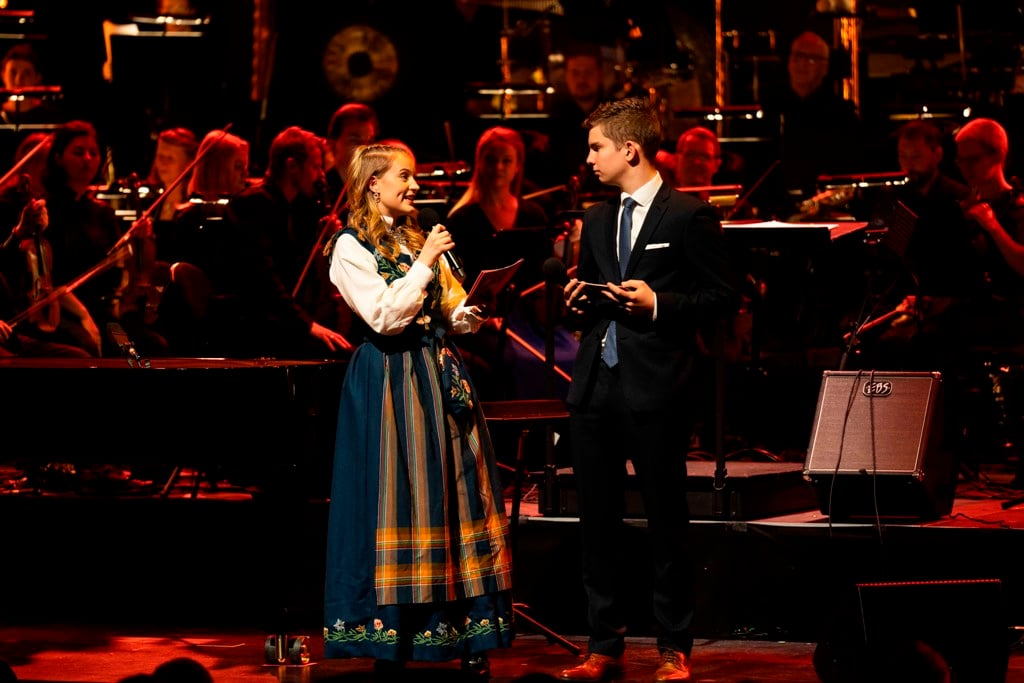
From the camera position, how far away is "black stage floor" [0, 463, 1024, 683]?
493 centimetres

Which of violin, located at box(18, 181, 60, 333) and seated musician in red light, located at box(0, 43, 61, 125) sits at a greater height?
seated musician in red light, located at box(0, 43, 61, 125)

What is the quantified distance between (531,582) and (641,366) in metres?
1.36

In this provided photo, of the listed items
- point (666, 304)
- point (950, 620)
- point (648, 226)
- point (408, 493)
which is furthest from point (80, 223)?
point (950, 620)

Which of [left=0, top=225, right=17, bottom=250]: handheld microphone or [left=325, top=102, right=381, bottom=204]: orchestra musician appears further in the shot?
[left=325, top=102, right=381, bottom=204]: orchestra musician

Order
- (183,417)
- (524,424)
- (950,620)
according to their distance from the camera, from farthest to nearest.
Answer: (183,417) < (524,424) < (950,620)

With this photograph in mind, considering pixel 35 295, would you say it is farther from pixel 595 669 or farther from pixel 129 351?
pixel 595 669

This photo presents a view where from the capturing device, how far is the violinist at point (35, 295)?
22.3 feet

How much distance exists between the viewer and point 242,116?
454 inches

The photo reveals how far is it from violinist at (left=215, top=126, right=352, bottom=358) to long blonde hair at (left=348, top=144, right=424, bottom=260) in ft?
6.72

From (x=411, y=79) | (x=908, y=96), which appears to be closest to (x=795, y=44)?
(x=908, y=96)

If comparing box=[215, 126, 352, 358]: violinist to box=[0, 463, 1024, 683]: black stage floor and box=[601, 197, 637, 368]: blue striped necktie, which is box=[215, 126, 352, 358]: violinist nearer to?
box=[0, 463, 1024, 683]: black stage floor

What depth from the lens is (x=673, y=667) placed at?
457cm

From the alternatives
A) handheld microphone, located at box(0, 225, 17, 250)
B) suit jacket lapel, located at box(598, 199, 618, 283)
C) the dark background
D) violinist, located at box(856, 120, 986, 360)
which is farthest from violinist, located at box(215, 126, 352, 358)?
the dark background

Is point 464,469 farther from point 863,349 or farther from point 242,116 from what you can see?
point 242,116
